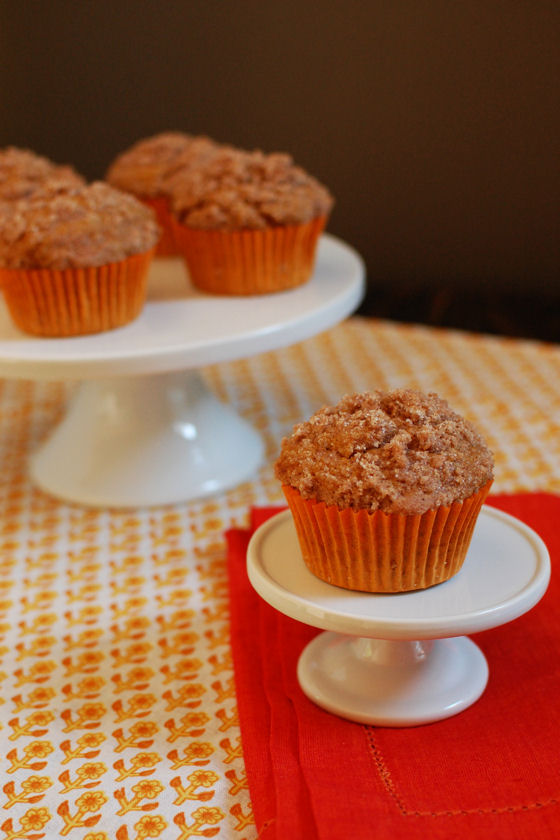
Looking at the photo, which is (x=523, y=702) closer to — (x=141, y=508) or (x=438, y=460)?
(x=438, y=460)

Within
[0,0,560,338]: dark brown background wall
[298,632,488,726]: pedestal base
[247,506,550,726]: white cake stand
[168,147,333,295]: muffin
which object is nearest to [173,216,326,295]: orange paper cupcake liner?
[168,147,333,295]: muffin

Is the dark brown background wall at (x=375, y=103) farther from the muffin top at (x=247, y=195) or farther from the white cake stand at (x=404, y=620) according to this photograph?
the white cake stand at (x=404, y=620)

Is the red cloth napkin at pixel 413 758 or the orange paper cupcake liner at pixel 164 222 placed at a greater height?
the orange paper cupcake liner at pixel 164 222

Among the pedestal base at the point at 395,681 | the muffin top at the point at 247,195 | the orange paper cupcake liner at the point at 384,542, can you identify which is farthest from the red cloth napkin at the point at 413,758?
the muffin top at the point at 247,195

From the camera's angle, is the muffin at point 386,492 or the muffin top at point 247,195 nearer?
the muffin at point 386,492

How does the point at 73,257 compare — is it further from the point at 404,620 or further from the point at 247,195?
the point at 404,620

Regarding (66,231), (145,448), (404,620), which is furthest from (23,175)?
(404,620)

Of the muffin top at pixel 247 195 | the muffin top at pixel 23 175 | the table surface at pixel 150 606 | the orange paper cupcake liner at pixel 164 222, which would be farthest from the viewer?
the orange paper cupcake liner at pixel 164 222

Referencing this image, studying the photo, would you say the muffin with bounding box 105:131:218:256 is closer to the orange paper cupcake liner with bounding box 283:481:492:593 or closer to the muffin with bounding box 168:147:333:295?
the muffin with bounding box 168:147:333:295
